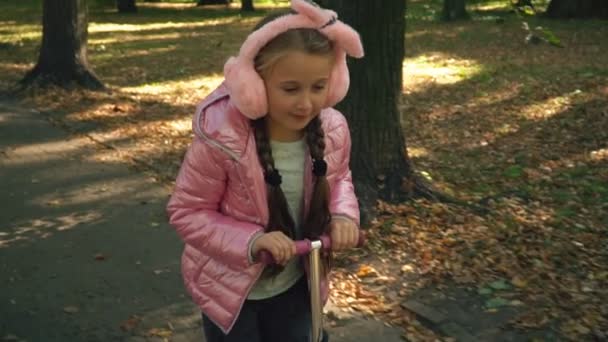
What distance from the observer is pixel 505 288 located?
4.80 metres

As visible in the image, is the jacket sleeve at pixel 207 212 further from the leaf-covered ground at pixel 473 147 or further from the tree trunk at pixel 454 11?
A: the tree trunk at pixel 454 11

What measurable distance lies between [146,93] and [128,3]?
18.8m

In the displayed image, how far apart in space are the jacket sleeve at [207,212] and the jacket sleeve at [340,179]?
331mm

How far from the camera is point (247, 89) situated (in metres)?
2.52

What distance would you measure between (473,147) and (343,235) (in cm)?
695

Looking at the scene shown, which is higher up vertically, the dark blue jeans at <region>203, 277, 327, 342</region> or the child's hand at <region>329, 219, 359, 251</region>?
the child's hand at <region>329, 219, 359, 251</region>

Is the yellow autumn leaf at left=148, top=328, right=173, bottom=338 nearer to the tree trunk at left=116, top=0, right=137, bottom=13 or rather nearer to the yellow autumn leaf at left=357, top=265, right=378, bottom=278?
the yellow autumn leaf at left=357, top=265, right=378, bottom=278

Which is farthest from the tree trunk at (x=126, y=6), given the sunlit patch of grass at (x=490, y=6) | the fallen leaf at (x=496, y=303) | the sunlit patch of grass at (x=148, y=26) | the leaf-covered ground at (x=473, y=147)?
the fallen leaf at (x=496, y=303)

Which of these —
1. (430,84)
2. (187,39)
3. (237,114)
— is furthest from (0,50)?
(237,114)

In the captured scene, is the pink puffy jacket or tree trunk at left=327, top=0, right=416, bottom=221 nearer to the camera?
the pink puffy jacket

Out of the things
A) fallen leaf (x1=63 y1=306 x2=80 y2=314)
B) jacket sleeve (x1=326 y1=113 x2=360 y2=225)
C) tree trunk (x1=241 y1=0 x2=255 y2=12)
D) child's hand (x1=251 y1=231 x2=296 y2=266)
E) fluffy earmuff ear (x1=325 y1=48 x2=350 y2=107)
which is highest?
fluffy earmuff ear (x1=325 y1=48 x2=350 y2=107)

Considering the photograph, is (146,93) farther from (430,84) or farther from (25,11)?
(25,11)

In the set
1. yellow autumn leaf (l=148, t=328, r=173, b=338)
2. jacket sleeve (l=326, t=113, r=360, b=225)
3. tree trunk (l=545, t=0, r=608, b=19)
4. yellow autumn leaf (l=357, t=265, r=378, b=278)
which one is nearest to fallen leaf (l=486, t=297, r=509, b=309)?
yellow autumn leaf (l=357, t=265, r=378, b=278)

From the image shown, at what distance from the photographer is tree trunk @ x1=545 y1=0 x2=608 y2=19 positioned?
22125mm
